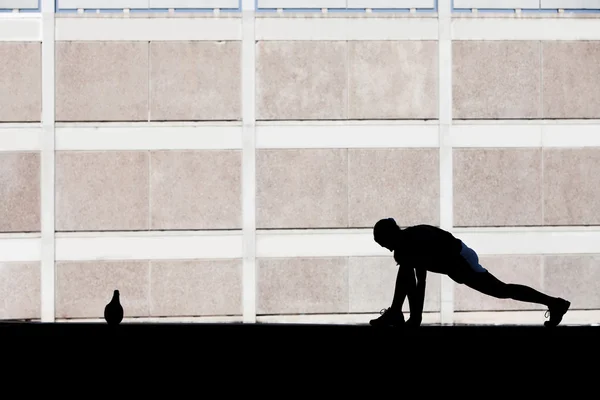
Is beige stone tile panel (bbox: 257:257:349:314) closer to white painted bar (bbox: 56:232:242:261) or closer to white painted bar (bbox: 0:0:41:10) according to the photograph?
white painted bar (bbox: 56:232:242:261)

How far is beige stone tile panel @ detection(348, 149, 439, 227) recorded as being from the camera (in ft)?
39.6

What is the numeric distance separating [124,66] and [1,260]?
157 inches

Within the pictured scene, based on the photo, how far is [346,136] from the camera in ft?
39.5

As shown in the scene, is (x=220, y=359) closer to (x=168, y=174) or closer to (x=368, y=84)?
(x=168, y=174)

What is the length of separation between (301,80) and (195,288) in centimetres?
410

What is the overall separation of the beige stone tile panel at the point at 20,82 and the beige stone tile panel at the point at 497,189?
747 cm

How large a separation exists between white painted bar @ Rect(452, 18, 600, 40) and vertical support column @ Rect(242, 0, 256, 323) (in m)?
3.66

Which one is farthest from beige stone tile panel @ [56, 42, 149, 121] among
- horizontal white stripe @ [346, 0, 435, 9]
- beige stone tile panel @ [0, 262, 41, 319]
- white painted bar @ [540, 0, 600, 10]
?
white painted bar @ [540, 0, 600, 10]

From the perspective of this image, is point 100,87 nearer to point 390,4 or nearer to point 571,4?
point 390,4

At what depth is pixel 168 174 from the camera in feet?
39.3

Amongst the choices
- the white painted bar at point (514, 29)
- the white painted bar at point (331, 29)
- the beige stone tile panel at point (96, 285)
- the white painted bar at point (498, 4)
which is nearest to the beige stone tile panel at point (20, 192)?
the beige stone tile panel at point (96, 285)

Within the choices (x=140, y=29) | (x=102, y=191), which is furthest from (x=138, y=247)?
(x=140, y=29)

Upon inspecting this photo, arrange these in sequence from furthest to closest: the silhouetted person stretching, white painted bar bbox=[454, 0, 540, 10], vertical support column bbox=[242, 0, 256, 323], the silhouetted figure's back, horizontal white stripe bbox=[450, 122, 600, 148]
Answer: white painted bar bbox=[454, 0, 540, 10] < horizontal white stripe bbox=[450, 122, 600, 148] < vertical support column bbox=[242, 0, 256, 323] < the silhouetted figure's back < the silhouetted person stretching

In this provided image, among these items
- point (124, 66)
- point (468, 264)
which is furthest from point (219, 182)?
point (468, 264)
